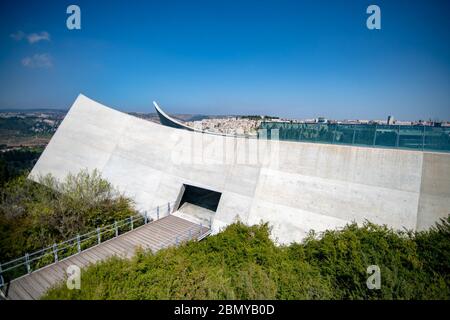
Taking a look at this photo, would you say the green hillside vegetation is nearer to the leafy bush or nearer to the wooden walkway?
the wooden walkway

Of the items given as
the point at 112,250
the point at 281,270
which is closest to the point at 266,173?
the point at 281,270

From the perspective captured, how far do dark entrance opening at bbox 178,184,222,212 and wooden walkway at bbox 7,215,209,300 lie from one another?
2176 mm

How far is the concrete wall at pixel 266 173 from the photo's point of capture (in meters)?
10.1

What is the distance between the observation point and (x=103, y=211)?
1273 centimetres

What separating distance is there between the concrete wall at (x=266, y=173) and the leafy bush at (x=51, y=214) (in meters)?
2.40

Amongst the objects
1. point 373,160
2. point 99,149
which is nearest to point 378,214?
point 373,160

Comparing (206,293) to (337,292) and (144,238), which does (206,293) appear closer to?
(337,292)

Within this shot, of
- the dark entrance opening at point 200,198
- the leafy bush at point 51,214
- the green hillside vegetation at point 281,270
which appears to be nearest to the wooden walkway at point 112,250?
the green hillside vegetation at point 281,270

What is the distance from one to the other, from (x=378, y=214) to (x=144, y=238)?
37.3 feet

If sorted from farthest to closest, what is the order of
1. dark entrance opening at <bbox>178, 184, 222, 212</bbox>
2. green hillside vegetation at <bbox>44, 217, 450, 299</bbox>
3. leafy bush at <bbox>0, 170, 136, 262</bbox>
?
dark entrance opening at <bbox>178, 184, 222, 212</bbox>
leafy bush at <bbox>0, 170, 136, 262</bbox>
green hillside vegetation at <bbox>44, 217, 450, 299</bbox>

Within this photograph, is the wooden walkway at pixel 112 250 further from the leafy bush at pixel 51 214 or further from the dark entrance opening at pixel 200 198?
the dark entrance opening at pixel 200 198

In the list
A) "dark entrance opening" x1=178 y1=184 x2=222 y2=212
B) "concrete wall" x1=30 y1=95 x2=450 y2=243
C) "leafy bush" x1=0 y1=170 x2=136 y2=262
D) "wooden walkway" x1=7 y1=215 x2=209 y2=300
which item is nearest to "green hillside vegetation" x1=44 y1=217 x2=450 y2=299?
"wooden walkway" x1=7 y1=215 x2=209 y2=300

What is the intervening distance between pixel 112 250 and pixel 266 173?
348 inches

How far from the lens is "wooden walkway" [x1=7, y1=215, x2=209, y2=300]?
25.3ft
